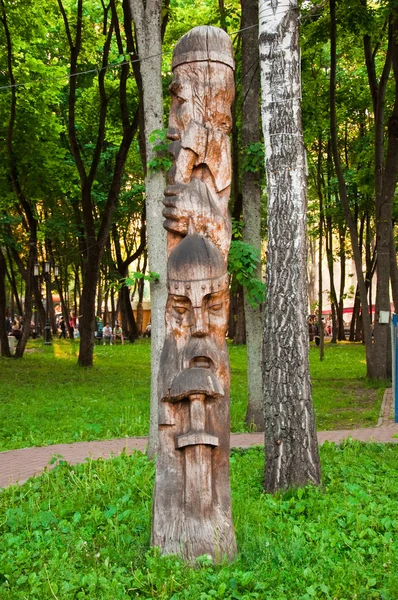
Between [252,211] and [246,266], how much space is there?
164 centimetres

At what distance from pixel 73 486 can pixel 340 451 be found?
3.81 meters

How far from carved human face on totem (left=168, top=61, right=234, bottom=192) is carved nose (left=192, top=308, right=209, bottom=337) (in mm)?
1115

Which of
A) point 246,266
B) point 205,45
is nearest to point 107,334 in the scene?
point 246,266

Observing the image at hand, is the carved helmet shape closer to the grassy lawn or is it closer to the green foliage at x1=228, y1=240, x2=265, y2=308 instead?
the green foliage at x1=228, y1=240, x2=265, y2=308

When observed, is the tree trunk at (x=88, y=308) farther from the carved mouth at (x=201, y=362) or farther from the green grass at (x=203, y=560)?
the carved mouth at (x=201, y=362)

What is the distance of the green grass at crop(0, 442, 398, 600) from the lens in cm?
509

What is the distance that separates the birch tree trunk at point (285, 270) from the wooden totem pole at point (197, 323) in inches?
72.3

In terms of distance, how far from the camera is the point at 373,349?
1823cm

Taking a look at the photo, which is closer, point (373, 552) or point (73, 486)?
point (373, 552)

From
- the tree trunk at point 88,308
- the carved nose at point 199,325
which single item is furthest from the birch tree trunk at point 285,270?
the tree trunk at point 88,308

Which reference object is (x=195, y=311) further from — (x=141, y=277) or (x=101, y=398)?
(x=101, y=398)

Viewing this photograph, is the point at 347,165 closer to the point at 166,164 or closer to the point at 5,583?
the point at 166,164

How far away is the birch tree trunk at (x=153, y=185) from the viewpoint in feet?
30.7

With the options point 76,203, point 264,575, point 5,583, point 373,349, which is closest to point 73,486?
point 5,583
